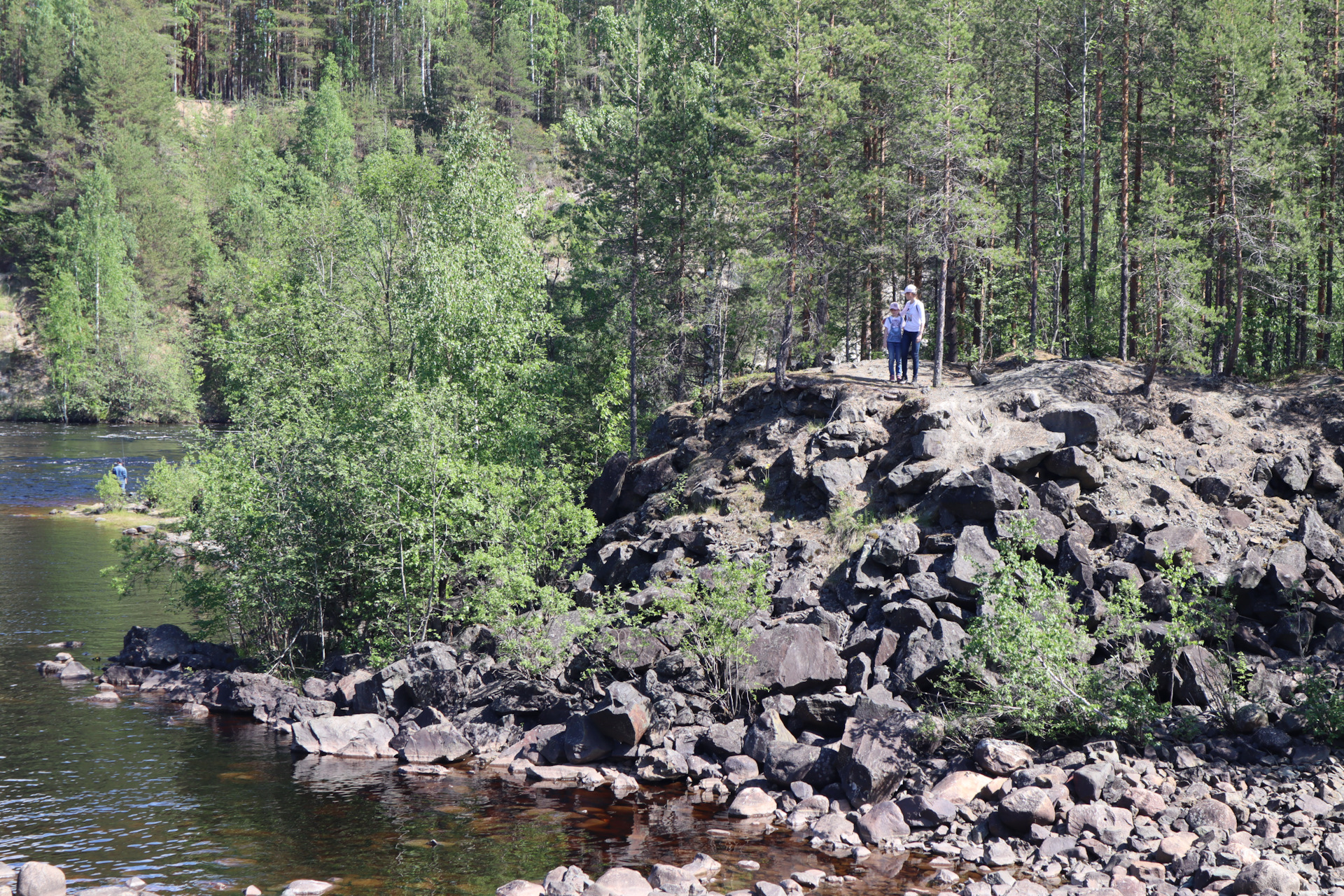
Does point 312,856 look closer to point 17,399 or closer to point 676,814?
point 676,814

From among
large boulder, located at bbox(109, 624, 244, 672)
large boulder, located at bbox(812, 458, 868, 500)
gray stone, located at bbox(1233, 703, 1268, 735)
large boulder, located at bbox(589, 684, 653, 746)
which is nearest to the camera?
gray stone, located at bbox(1233, 703, 1268, 735)

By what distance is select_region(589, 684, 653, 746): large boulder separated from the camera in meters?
21.5

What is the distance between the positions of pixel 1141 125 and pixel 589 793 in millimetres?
31194

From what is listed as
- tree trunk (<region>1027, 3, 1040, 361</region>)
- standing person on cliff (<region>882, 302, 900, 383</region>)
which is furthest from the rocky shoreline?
tree trunk (<region>1027, 3, 1040, 361</region>)

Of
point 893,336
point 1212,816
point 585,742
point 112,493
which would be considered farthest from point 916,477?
point 112,493

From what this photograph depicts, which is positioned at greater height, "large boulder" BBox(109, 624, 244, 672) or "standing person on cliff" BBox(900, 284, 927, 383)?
"standing person on cliff" BBox(900, 284, 927, 383)

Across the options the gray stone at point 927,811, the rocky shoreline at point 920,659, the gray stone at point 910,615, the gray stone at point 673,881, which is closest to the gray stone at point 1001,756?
the rocky shoreline at point 920,659

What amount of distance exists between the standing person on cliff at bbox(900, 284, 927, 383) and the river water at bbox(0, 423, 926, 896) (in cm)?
1658

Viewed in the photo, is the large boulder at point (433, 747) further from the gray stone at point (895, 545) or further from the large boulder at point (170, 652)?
the gray stone at point (895, 545)

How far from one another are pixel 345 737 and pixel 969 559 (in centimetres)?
1530

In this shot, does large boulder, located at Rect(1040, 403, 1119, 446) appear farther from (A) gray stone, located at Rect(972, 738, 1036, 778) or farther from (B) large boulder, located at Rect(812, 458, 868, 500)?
(A) gray stone, located at Rect(972, 738, 1036, 778)

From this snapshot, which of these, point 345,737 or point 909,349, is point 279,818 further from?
point 909,349

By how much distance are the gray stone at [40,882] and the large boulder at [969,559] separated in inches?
719

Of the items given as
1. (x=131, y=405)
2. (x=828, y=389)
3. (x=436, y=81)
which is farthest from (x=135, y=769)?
(x=436, y=81)
